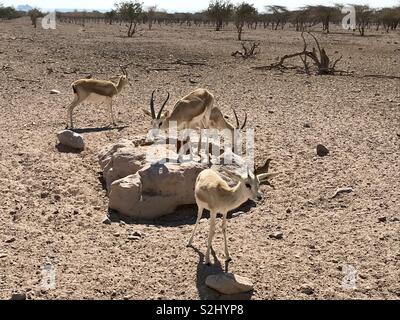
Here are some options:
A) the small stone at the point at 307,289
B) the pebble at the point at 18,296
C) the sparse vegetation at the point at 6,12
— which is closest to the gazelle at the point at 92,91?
the pebble at the point at 18,296

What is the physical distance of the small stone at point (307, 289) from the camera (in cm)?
470

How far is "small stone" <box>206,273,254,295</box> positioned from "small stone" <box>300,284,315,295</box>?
0.48 m

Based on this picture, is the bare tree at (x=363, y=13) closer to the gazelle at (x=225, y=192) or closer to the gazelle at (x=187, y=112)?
the gazelle at (x=187, y=112)

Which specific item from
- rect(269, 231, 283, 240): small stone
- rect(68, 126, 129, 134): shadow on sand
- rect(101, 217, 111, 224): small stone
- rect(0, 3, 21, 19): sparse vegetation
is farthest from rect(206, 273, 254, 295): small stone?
rect(0, 3, 21, 19): sparse vegetation

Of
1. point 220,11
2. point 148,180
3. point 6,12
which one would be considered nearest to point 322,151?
point 148,180

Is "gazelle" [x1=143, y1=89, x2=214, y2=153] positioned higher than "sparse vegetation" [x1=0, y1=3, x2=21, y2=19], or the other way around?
"sparse vegetation" [x1=0, y1=3, x2=21, y2=19]

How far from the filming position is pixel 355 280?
4844 mm

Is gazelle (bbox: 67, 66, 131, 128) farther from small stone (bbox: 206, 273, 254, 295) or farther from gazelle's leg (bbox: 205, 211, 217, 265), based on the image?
small stone (bbox: 206, 273, 254, 295)

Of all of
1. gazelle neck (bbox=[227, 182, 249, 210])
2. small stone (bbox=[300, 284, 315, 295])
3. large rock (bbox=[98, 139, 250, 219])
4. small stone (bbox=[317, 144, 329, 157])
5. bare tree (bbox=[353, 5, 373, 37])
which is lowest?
small stone (bbox=[300, 284, 315, 295])

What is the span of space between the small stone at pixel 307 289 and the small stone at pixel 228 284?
476mm

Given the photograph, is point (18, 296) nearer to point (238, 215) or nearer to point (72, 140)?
point (238, 215)

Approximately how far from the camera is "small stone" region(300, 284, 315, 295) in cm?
470

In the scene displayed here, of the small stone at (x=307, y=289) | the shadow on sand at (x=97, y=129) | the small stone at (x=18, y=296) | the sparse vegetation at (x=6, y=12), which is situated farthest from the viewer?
the sparse vegetation at (x=6, y=12)
